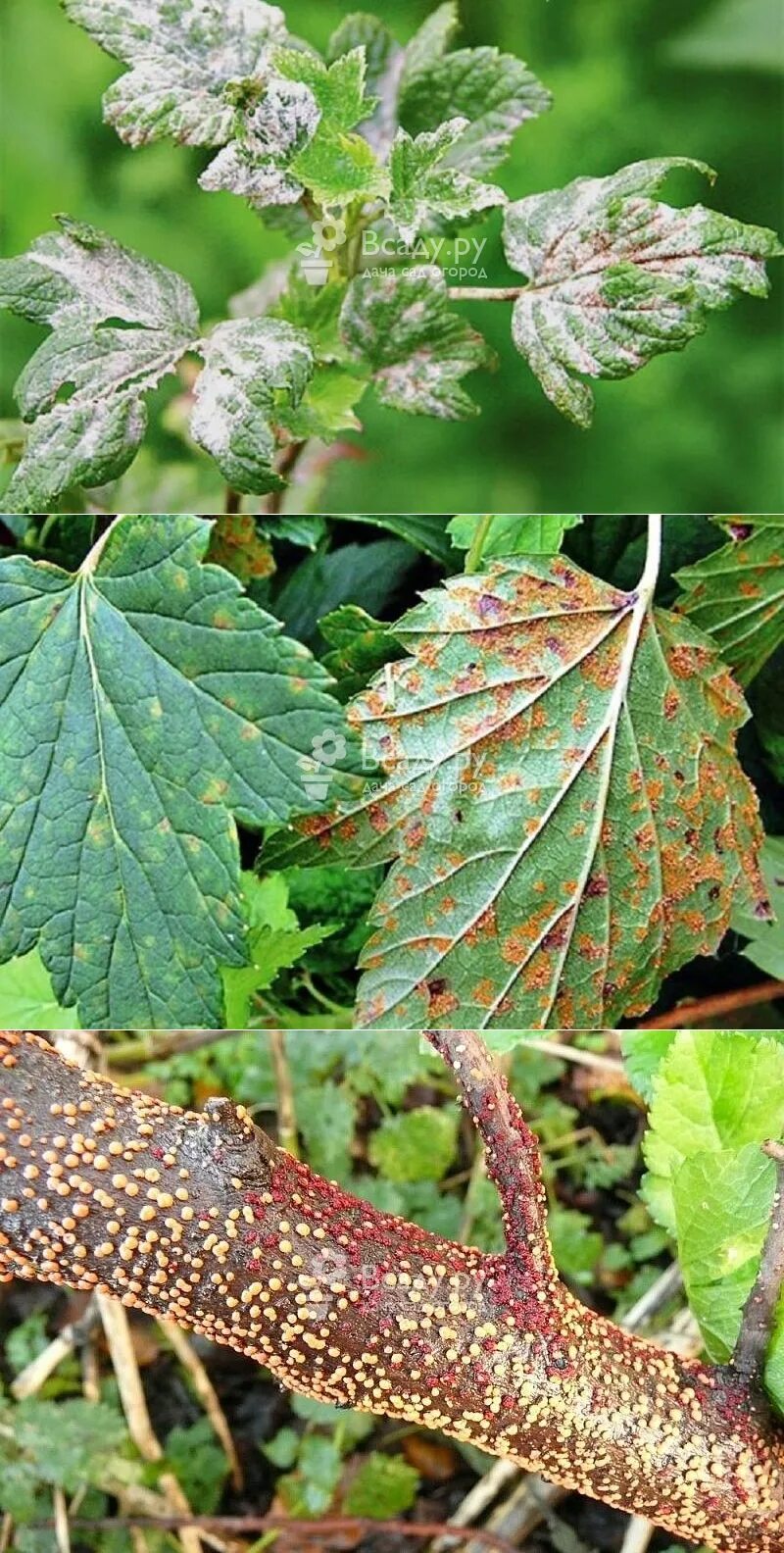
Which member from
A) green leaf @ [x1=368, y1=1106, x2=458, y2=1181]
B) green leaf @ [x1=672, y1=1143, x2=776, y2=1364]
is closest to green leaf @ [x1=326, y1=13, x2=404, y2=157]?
green leaf @ [x1=672, y1=1143, x2=776, y2=1364]

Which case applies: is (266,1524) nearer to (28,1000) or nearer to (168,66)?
(28,1000)

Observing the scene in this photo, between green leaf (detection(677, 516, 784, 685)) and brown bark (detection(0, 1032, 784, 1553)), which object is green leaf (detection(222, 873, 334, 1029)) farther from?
green leaf (detection(677, 516, 784, 685))

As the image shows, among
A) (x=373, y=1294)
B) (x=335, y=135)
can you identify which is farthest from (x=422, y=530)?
(x=373, y=1294)

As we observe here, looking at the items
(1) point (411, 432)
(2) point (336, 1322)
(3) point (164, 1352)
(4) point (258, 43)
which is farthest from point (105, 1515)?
(4) point (258, 43)

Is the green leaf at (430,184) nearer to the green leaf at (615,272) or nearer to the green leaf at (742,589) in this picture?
the green leaf at (615,272)

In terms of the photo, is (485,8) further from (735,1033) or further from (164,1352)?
(164,1352)
